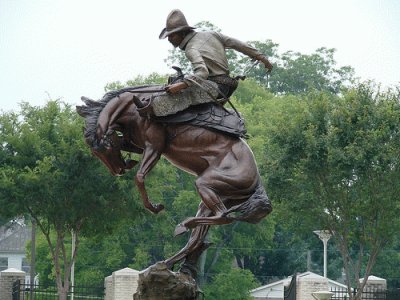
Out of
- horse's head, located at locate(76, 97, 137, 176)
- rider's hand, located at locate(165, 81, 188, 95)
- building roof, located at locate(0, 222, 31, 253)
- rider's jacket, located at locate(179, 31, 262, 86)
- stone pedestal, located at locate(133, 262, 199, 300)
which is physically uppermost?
building roof, located at locate(0, 222, 31, 253)

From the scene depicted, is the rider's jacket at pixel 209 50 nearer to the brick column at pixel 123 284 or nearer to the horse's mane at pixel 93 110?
the horse's mane at pixel 93 110

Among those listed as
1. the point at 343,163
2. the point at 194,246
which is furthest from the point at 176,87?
the point at 343,163

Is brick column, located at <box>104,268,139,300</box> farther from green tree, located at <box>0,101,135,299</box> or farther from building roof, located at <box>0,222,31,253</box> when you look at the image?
building roof, located at <box>0,222,31,253</box>

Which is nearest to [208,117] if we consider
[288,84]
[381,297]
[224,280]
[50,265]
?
[381,297]

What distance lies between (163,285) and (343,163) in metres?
18.2

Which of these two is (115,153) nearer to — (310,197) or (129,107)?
(129,107)

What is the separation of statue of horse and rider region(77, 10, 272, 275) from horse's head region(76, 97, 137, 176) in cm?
1

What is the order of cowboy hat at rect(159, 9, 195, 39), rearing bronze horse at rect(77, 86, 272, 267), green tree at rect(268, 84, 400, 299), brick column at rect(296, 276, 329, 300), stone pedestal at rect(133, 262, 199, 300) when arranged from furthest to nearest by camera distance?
1. brick column at rect(296, 276, 329, 300)
2. green tree at rect(268, 84, 400, 299)
3. cowboy hat at rect(159, 9, 195, 39)
4. rearing bronze horse at rect(77, 86, 272, 267)
5. stone pedestal at rect(133, 262, 199, 300)

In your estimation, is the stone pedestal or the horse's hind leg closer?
the stone pedestal

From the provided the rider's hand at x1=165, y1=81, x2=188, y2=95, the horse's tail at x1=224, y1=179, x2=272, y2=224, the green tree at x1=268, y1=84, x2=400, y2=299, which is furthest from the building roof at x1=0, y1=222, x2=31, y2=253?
the horse's tail at x1=224, y1=179, x2=272, y2=224

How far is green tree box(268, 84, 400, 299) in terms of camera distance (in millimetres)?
29953

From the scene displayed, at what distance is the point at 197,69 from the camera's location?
41.1 feet

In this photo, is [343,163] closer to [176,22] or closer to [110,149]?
[176,22]

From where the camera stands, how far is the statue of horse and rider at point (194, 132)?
12398 millimetres
